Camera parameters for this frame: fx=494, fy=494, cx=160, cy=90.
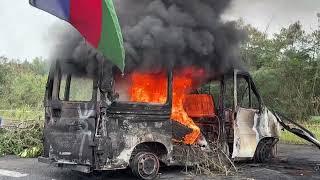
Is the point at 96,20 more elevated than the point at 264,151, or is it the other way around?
the point at 96,20

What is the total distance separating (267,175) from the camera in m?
8.82

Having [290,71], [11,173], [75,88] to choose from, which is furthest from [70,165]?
[290,71]

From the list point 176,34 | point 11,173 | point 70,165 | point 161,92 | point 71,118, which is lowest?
point 11,173

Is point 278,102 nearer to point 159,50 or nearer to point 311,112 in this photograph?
point 311,112

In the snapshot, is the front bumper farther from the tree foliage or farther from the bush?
the tree foliage

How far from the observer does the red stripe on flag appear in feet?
20.2

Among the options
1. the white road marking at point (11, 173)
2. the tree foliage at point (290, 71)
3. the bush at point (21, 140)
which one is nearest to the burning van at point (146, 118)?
the white road marking at point (11, 173)

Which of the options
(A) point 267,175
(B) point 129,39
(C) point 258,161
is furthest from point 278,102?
(B) point 129,39

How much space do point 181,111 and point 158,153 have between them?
909mm

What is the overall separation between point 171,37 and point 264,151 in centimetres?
339

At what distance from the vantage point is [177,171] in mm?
9156

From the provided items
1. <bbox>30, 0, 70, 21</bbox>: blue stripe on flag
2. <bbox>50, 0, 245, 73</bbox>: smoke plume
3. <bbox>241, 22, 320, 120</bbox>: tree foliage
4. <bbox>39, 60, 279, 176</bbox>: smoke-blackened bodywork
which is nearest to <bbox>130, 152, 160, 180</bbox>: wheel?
<bbox>39, 60, 279, 176</bbox>: smoke-blackened bodywork

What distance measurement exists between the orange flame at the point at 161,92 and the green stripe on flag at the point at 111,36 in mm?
2221

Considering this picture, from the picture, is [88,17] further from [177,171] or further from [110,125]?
[177,171]
